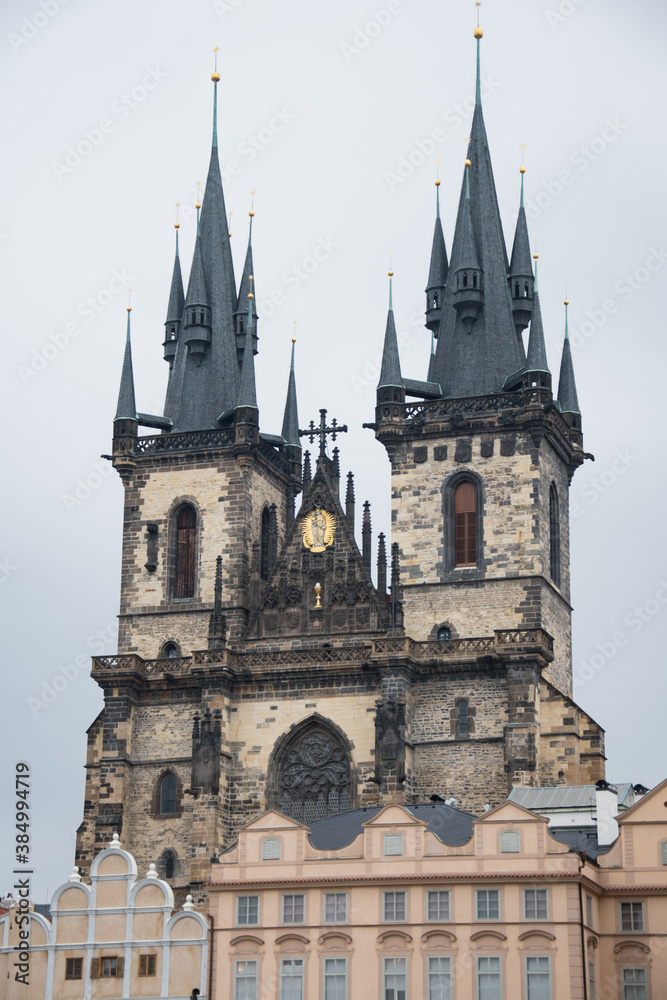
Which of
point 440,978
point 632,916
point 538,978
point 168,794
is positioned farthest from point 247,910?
point 168,794

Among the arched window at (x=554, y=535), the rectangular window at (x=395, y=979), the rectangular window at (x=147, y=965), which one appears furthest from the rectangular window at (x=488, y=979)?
the arched window at (x=554, y=535)

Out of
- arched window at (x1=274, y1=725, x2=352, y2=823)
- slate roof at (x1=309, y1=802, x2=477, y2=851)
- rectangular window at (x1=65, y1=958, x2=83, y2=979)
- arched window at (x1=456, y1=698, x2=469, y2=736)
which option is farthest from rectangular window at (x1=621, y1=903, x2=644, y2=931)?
arched window at (x1=274, y1=725, x2=352, y2=823)

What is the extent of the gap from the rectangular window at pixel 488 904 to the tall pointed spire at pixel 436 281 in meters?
26.9

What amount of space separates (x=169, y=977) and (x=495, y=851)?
27.2 feet

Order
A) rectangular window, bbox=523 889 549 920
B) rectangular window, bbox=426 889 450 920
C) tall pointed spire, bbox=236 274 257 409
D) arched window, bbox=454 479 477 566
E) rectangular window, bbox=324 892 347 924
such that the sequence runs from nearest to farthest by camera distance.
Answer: rectangular window, bbox=523 889 549 920 < rectangular window, bbox=426 889 450 920 < rectangular window, bbox=324 892 347 924 < arched window, bbox=454 479 477 566 < tall pointed spire, bbox=236 274 257 409

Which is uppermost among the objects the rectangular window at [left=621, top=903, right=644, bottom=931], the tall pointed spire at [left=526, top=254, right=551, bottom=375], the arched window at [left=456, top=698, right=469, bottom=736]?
the tall pointed spire at [left=526, top=254, right=551, bottom=375]

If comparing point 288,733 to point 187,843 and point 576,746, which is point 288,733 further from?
point 576,746

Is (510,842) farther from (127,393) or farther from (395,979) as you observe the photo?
(127,393)

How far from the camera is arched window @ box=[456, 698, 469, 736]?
214 feet

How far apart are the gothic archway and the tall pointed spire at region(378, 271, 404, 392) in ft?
37.0

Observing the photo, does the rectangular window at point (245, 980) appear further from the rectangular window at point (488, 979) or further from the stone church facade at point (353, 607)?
the stone church facade at point (353, 607)

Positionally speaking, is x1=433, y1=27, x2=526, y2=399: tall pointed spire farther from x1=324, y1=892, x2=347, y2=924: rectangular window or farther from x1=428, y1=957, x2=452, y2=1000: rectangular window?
x1=428, y1=957, x2=452, y2=1000: rectangular window

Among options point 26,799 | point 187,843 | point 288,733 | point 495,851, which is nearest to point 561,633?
point 288,733

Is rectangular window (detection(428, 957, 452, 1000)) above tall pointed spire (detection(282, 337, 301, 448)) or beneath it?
beneath
